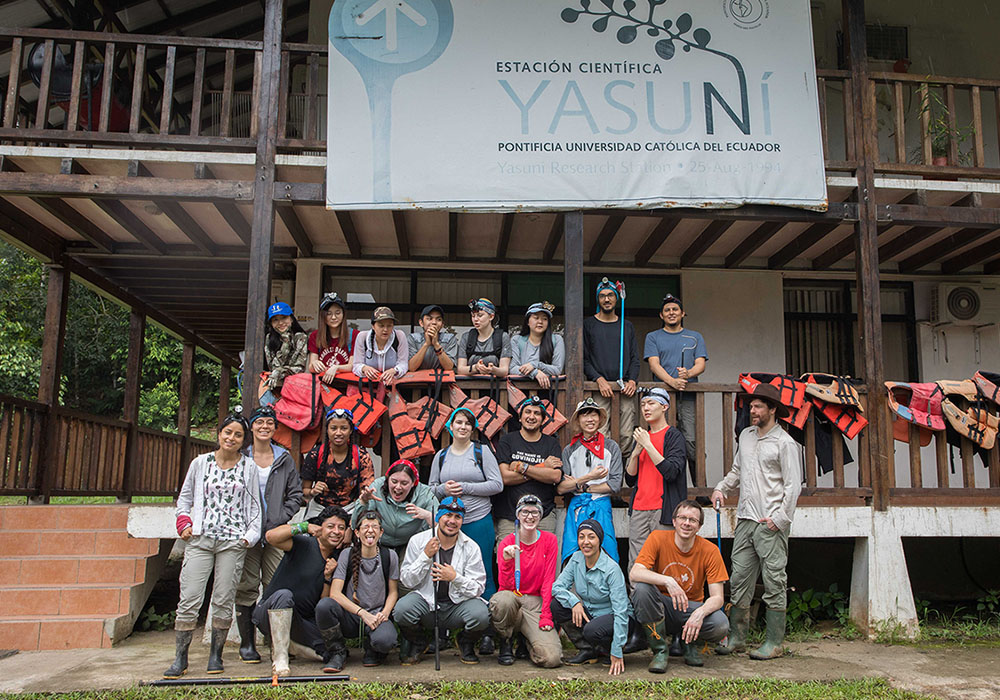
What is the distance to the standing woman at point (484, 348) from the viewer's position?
7.00 m

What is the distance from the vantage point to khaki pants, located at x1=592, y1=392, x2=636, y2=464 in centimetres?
707

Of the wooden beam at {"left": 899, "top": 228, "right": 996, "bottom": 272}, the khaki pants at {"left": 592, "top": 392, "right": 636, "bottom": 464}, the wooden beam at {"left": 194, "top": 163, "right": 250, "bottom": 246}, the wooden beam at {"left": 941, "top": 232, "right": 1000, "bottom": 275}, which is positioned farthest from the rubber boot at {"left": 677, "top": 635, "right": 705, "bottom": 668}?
the wooden beam at {"left": 941, "top": 232, "right": 1000, "bottom": 275}

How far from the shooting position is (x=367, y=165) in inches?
284

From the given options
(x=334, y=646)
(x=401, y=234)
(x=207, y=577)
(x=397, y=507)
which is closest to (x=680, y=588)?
(x=397, y=507)

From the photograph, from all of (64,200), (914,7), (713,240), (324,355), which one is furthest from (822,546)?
(64,200)

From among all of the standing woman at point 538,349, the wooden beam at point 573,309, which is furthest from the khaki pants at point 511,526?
the standing woman at point 538,349

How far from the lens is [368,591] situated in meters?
5.81

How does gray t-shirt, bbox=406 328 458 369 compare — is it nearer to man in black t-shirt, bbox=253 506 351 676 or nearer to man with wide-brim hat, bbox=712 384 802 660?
man in black t-shirt, bbox=253 506 351 676

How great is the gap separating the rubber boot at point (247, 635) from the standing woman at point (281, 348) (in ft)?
5.48

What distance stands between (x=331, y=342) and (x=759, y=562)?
387cm

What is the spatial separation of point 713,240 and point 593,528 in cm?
426

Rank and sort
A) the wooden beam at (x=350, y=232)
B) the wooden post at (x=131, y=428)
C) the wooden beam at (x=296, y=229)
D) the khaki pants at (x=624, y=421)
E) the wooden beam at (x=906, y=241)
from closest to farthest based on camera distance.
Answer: the khaki pants at (x=624, y=421) < the wooden beam at (x=296, y=229) < the wooden beam at (x=350, y=232) < the wooden beam at (x=906, y=241) < the wooden post at (x=131, y=428)

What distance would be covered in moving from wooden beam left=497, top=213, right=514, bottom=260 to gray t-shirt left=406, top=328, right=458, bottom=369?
1569 mm

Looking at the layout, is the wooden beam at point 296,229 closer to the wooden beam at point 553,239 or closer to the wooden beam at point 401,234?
the wooden beam at point 401,234
